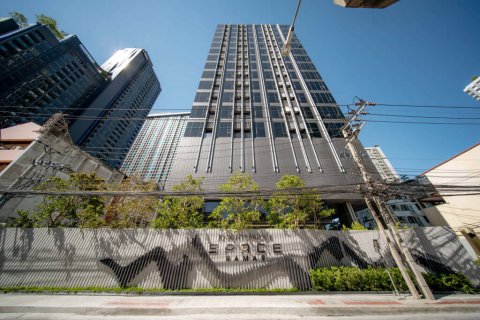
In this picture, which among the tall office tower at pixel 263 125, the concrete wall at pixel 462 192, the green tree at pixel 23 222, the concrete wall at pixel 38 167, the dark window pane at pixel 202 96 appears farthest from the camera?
the dark window pane at pixel 202 96

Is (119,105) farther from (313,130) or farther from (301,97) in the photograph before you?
(313,130)

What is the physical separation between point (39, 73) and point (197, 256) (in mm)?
58821

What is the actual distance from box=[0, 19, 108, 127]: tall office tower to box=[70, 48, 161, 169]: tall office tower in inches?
190

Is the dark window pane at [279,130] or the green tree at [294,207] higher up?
the dark window pane at [279,130]

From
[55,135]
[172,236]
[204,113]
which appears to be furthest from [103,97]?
[172,236]

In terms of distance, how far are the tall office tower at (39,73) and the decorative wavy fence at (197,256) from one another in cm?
2527

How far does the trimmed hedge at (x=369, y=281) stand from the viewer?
10008mm

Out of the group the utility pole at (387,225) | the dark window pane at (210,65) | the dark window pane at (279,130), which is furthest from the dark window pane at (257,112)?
the utility pole at (387,225)

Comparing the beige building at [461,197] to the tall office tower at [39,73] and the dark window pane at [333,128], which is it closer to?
the dark window pane at [333,128]

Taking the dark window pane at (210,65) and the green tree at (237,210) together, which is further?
the dark window pane at (210,65)

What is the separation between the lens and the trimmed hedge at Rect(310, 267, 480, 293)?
32.8ft

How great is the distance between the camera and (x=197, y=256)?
11.3m

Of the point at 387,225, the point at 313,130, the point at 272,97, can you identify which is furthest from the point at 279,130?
the point at 387,225

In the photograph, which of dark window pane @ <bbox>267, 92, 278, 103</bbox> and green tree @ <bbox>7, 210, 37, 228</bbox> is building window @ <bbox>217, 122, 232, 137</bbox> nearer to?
dark window pane @ <bbox>267, 92, 278, 103</bbox>
